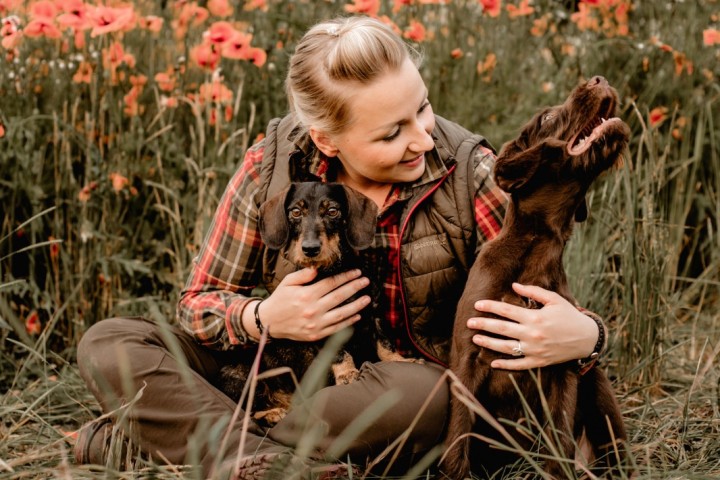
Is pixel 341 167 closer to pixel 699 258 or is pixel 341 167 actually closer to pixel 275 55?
pixel 275 55

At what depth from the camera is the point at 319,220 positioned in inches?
108

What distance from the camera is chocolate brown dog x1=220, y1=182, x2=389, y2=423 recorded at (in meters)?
2.72

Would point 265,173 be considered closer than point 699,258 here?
Yes

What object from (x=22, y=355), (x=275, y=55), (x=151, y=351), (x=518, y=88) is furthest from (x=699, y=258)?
(x=22, y=355)

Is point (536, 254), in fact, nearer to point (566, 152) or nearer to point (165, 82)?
point (566, 152)

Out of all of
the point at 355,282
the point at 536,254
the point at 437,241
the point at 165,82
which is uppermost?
the point at 165,82

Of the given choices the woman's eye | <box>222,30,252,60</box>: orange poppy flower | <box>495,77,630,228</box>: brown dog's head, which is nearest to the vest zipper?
the woman's eye

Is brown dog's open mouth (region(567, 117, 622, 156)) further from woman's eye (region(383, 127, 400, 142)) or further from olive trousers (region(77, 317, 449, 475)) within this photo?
olive trousers (region(77, 317, 449, 475))

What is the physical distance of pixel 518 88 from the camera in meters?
4.50

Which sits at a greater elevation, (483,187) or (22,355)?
(483,187)

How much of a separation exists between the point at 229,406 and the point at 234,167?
4.70 feet

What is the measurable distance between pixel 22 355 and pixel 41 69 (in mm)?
1373

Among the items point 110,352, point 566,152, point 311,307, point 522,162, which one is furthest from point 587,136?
point 110,352

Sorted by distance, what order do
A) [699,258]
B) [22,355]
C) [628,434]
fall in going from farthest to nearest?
[699,258] < [22,355] < [628,434]
